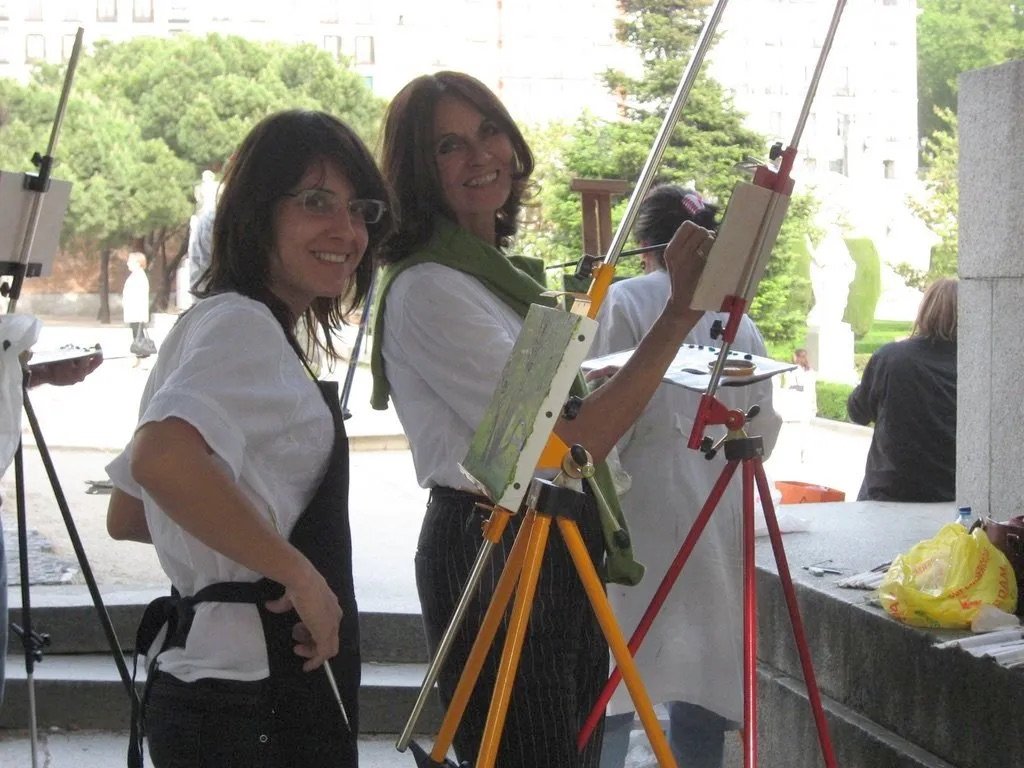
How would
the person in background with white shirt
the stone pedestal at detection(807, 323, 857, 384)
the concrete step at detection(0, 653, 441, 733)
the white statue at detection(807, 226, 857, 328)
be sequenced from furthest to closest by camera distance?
the stone pedestal at detection(807, 323, 857, 384) → the white statue at detection(807, 226, 857, 328) → the concrete step at detection(0, 653, 441, 733) → the person in background with white shirt

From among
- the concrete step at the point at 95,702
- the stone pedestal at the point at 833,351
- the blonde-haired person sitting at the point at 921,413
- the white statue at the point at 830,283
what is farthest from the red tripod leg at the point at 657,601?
the stone pedestal at the point at 833,351

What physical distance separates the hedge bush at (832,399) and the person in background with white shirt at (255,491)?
15180 mm

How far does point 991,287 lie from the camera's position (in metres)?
3.52

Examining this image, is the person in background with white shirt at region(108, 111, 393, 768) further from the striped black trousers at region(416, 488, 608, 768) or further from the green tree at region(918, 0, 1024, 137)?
the green tree at region(918, 0, 1024, 137)

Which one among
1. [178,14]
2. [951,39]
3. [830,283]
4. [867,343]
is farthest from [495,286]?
[951,39]

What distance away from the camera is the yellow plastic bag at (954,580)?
7.93ft

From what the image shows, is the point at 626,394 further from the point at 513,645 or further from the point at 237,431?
the point at 237,431

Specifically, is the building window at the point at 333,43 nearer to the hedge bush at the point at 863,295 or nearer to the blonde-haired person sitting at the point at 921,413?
the hedge bush at the point at 863,295

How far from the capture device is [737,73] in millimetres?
36531

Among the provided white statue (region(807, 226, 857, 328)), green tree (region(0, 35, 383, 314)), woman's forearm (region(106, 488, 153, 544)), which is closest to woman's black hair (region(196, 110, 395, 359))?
woman's forearm (region(106, 488, 153, 544))

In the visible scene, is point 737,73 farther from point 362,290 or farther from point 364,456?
point 362,290

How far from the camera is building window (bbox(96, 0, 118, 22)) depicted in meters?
42.8

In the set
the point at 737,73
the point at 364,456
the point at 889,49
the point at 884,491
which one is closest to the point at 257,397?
the point at 884,491

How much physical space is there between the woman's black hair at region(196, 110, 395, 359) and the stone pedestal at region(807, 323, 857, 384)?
60.6 feet
